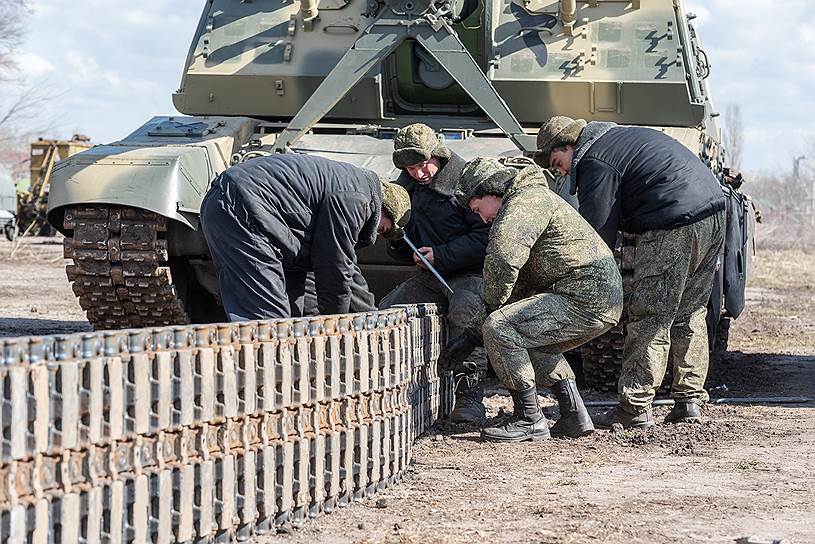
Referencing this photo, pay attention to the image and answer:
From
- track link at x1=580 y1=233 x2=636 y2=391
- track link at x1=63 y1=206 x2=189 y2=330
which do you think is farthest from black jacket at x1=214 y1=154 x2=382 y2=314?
track link at x1=580 y1=233 x2=636 y2=391

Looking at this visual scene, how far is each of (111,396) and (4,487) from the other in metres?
0.48

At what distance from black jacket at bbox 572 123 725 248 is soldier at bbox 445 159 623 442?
37cm

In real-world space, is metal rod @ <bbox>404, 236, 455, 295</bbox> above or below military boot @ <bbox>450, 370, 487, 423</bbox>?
above

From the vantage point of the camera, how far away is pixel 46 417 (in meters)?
3.76

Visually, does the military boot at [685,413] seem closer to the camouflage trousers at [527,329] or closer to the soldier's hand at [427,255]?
the camouflage trousers at [527,329]

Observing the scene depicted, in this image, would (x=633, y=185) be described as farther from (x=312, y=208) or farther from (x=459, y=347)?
(x=312, y=208)

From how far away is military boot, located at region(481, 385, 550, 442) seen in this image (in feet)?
22.7

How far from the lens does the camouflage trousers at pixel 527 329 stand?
684 centimetres

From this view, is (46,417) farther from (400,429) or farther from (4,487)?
(400,429)

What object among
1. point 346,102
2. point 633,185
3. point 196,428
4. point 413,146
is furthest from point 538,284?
point 346,102

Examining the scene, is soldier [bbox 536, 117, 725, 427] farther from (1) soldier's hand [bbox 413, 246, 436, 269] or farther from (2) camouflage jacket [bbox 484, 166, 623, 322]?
(1) soldier's hand [bbox 413, 246, 436, 269]

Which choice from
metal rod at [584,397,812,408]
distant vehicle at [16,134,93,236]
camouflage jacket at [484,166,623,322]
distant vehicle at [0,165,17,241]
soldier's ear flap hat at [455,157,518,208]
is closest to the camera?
camouflage jacket at [484,166,623,322]

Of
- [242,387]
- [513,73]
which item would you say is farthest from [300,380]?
[513,73]

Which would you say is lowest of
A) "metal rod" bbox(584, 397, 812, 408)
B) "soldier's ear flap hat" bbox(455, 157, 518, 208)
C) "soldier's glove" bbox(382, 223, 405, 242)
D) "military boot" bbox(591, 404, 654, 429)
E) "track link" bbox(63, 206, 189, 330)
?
"metal rod" bbox(584, 397, 812, 408)
